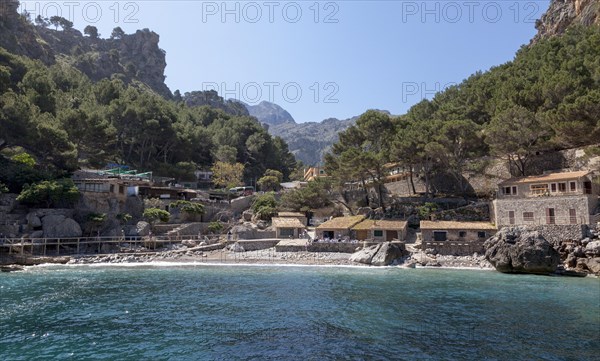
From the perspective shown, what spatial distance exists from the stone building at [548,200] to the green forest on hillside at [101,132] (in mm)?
49470

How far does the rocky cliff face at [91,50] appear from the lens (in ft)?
294

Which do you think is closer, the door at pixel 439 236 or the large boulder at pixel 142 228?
the door at pixel 439 236

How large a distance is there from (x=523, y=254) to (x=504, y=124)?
16.4 m

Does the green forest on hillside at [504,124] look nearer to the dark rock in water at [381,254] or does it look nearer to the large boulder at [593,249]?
the large boulder at [593,249]

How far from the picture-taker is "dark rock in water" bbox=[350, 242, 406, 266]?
119 ft

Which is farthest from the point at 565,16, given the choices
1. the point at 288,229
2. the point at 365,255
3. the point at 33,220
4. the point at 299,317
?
the point at 33,220

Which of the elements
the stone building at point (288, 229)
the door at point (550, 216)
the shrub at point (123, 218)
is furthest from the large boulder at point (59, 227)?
the door at point (550, 216)

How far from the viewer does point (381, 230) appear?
41.5 meters

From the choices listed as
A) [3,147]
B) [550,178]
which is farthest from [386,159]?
[3,147]

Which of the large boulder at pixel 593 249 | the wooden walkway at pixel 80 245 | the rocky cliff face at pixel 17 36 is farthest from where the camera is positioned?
the rocky cliff face at pixel 17 36

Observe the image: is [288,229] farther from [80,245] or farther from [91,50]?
[91,50]

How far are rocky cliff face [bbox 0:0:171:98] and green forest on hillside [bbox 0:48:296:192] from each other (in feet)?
44.7

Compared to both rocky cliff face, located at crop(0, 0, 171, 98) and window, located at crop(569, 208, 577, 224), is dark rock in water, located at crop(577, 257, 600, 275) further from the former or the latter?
rocky cliff face, located at crop(0, 0, 171, 98)

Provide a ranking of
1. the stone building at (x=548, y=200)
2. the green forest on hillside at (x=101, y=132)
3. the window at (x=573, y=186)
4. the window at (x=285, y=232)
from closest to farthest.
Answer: the stone building at (x=548, y=200)
the window at (x=573, y=186)
the window at (x=285, y=232)
the green forest on hillside at (x=101, y=132)
